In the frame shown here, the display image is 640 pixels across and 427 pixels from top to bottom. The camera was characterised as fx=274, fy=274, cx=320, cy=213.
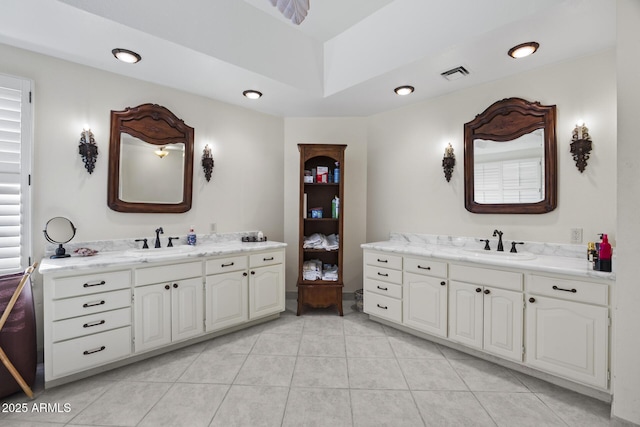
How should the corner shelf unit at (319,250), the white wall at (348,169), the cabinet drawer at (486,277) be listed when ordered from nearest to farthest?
the cabinet drawer at (486,277) < the corner shelf unit at (319,250) < the white wall at (348,169)

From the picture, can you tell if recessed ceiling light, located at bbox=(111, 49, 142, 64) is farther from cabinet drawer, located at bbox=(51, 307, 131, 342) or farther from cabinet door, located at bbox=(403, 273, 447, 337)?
cabinet door, located at bbox=(403, 273, 447, 337)

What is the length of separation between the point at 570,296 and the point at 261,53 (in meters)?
3.10

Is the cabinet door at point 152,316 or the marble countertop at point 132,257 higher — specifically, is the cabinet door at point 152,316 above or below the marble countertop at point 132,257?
below

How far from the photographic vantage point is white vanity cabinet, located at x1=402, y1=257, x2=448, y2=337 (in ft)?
8.30

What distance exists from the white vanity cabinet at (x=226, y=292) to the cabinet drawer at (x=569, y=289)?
8.28 ft

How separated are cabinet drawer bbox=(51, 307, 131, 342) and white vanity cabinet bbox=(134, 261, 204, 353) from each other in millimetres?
94

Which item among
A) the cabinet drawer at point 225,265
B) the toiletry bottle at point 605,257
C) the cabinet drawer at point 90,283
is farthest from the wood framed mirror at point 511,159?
the cabinet drawer at point 90,283

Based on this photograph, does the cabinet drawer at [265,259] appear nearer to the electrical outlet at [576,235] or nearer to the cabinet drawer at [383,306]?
the cabinet drawer at [383,306]

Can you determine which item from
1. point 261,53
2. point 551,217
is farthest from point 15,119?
point 551,217

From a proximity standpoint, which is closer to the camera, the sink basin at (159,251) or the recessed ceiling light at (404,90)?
the sink basin at (159,251)

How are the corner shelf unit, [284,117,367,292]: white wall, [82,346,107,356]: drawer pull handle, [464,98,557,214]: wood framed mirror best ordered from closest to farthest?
[82,346,107,356]: drawer pull handle → [464,98,557,214]: wood framed mirror → the corner shelf unit → [284,117,367,292]: white wall

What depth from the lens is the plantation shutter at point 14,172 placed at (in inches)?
82.8

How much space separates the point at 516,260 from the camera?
2.17 metres

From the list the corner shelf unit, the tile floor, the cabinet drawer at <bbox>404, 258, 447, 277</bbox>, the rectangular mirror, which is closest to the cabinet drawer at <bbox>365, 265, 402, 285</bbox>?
the cabinet drawer at <bbox>404, 258, 447, 277</bbox>
